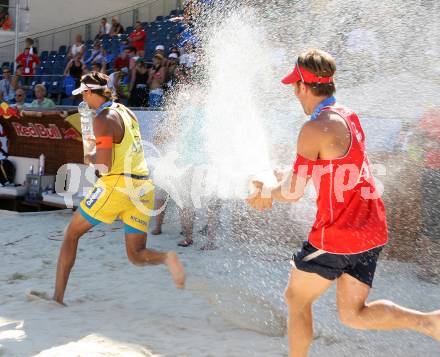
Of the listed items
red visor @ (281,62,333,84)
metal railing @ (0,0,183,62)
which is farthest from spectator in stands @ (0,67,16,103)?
red visor @ (281,62,333,84)

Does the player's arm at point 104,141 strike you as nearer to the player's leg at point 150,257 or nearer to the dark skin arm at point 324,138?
the player's leg at point 150,257

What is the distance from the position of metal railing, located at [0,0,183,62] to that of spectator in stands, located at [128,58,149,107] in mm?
7239

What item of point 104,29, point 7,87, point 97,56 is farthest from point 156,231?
point 104,29

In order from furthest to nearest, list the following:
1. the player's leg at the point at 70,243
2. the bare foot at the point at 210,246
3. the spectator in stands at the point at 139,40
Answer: the spectator in stands at the point at 139,40 → the bare foot at the point at 210,246 → the player's leg at the point at 70,243

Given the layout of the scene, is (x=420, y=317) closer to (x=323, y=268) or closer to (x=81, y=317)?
(x=323, y=268)

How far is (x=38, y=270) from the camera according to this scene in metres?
5.70

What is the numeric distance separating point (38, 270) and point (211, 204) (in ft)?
6.20

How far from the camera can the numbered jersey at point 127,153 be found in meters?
4.36

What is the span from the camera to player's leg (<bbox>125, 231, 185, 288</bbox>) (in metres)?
4.22

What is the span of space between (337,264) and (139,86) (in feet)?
23.9

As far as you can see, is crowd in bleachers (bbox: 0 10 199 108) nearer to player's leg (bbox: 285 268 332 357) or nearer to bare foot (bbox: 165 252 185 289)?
A: bare foot (bbox: 165 252 185 289)

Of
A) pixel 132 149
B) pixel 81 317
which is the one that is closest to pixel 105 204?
pixel 132 149

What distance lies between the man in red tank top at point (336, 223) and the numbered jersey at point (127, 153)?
1.70 m

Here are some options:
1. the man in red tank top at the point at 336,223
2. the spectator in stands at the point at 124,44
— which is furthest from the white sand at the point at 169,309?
the spectator in stands at the point at 124,44
